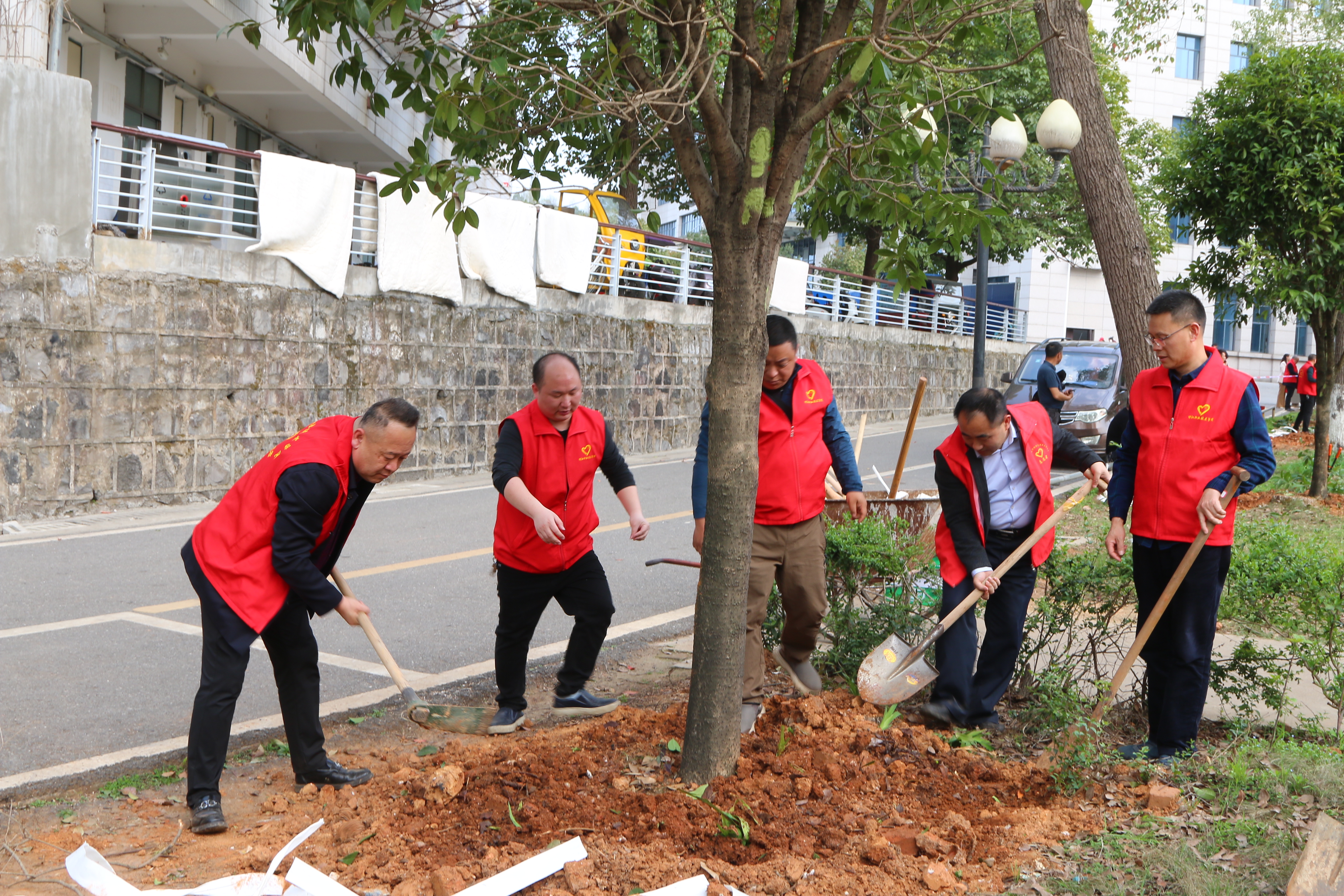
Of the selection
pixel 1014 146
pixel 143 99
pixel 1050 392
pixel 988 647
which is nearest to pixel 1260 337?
pixel 1050 392

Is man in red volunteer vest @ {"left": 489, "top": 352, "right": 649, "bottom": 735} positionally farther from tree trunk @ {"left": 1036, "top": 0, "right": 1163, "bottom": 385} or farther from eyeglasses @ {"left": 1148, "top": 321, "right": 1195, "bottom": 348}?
tree trunk @ {"left": 1036, "top": 0, "right": 1163, "bottom": 385}

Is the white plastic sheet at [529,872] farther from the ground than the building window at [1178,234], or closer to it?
closer to it

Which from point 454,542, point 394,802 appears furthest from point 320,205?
point 394,802

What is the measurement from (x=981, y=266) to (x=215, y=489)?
11.8 metres

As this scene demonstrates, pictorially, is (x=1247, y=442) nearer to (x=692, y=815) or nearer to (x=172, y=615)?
(x=692, y=815)

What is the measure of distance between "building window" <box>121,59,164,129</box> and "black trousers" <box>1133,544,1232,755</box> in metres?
15.6

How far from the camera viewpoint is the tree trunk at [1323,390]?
11.6m

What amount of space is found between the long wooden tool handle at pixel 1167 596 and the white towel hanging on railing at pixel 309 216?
32.3 ft

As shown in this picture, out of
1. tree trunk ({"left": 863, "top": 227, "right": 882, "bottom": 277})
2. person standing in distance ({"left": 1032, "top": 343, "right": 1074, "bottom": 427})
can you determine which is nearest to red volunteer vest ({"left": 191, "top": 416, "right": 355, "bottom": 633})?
person standing in distance ({"left": 1032, "top": 343, "right": 1074, "bottom": 427})

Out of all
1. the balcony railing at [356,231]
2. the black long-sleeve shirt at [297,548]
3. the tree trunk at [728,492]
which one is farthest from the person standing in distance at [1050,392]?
the black long-sleeve shirt at [297,548]

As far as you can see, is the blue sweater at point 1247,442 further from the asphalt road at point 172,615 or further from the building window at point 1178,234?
the building window at point 1178,234

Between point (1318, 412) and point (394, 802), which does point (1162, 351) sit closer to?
point (394, 802)

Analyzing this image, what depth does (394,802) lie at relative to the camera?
3.69 metres

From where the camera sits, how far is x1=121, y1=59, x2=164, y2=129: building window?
15922 mm
